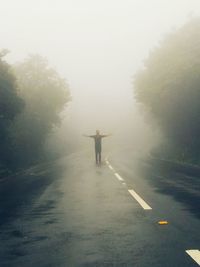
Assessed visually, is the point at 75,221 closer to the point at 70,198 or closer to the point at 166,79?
the point at 70,198

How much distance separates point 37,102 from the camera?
5291 cm

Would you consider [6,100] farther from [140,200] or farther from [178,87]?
[140,200]

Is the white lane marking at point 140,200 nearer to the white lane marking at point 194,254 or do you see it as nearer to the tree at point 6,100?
the white lane marking at point 194,254

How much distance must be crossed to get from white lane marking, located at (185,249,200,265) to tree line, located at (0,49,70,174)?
25.7 meters

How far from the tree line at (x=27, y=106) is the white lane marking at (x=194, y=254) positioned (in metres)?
25.7

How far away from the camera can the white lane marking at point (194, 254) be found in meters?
6.14

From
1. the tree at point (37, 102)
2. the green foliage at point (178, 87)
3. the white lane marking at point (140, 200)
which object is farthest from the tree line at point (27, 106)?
the white lane marking at point (140, 200)

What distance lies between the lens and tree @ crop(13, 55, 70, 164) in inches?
1794

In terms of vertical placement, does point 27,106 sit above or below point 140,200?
above

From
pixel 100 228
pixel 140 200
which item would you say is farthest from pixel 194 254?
pixel 140 200

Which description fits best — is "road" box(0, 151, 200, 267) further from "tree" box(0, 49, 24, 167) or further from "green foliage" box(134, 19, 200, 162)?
"green foliage" box(134, 19, 200, 162)

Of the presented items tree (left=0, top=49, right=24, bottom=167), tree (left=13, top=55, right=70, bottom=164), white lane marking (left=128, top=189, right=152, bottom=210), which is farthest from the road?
tree (left=13, top=55, right=70, bottom=164)

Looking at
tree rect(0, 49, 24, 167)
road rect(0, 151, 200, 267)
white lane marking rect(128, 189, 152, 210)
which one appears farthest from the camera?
tree rect(0, 49, 24, 167)

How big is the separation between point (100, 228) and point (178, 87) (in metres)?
31.2
